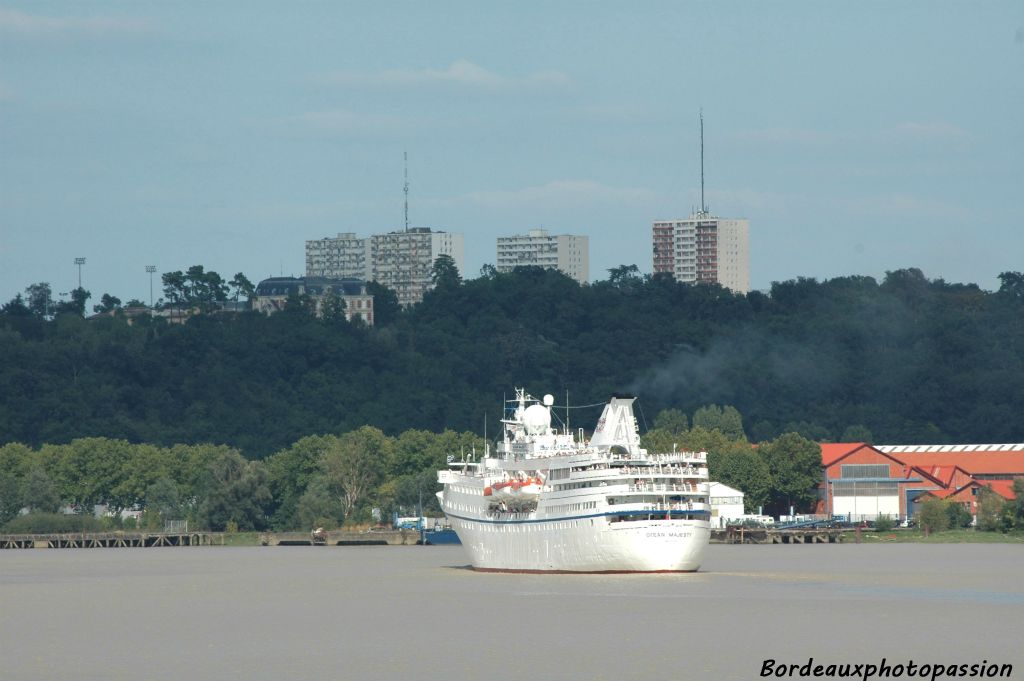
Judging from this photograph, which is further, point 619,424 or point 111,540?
point 111,540

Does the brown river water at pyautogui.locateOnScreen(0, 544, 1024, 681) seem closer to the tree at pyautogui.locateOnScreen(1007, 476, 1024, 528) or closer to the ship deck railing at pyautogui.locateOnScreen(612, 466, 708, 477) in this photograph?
the ship deck railing at pyautogui.locateOnScreen(612, 466, 708, 477)

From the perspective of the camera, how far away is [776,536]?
585 ft

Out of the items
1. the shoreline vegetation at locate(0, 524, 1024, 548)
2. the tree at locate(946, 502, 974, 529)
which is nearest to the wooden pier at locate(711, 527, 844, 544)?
the shoreline vegetation at locate(0, 524, 1024, 548)

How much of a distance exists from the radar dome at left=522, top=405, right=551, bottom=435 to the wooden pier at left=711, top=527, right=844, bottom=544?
53.1 m

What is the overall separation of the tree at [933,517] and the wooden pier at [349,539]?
164ft

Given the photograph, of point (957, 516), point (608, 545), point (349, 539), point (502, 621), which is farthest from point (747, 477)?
point (502, 621)

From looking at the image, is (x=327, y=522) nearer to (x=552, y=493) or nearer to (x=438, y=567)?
(x=438, y=567)

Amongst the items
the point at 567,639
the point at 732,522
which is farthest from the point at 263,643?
the point at 732,522

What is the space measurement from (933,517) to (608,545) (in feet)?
245

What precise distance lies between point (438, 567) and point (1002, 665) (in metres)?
72.2

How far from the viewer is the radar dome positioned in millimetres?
127062

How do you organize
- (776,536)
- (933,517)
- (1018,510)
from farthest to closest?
(776,536), (933,517), (1018,510)

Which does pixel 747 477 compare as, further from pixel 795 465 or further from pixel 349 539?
Answer: pixel 349 539

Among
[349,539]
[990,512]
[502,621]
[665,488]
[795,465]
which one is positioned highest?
[795,465]
